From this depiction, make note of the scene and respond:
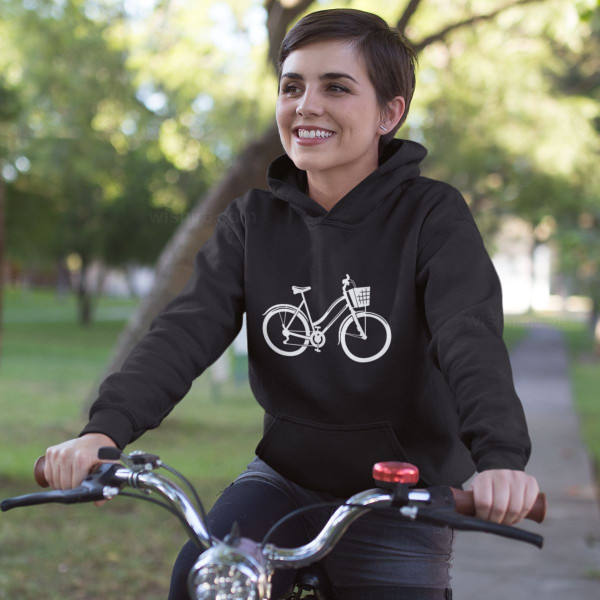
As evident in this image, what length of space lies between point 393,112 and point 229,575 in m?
1.30

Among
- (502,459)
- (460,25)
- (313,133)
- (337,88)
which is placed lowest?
(502,459)

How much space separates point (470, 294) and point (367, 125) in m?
0.51

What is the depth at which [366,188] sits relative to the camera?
2.19 m

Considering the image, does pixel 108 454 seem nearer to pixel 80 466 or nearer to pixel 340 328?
pixel 80 466

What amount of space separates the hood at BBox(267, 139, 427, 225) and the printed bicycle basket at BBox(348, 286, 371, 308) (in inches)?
7.0

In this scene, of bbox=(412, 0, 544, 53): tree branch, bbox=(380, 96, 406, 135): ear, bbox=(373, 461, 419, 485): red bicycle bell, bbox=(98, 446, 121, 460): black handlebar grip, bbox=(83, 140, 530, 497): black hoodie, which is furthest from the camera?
bbox=(412, 0, 544, 53): tree branch

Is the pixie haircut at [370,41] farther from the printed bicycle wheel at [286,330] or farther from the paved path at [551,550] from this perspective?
the paved path at [551,550]

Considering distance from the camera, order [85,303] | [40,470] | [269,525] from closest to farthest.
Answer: [40,470] < [269,525] < [85,303]

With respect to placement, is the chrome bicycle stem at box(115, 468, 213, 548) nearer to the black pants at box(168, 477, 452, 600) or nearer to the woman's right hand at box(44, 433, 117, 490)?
the woman's right hand at box(44, 433, 117, 490)

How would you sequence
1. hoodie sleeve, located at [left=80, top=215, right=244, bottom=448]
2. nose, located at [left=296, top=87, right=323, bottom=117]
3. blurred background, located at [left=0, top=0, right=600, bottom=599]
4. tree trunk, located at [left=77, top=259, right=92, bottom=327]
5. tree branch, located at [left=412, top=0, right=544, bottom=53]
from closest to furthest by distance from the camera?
hoodie sleeve, located at [left=80, top=215, right=244, bottom=448] < nose, located at [left=296, top=87, right=323, bottom=117] < blurred background, located at [left=0, top=0, right=600, bottom=599] < tree branch, located at [left=412, top=0, right=544, bottom=53] < tree trunk, located at [left=77, top=259, right=92, bottom=327]

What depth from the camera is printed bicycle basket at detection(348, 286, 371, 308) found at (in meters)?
2.07

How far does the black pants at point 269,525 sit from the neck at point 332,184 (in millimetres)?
707

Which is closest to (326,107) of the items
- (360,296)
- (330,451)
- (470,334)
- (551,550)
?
(360,296)

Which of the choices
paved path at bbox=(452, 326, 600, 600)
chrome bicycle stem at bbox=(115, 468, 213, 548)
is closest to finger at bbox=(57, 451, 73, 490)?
chrome bicycle stem at bbox=(115, 468, 213, 548)
